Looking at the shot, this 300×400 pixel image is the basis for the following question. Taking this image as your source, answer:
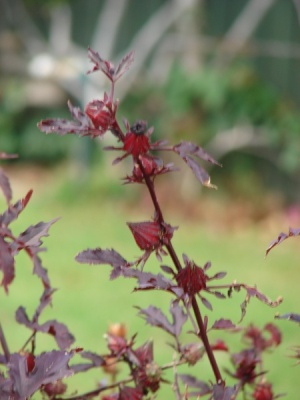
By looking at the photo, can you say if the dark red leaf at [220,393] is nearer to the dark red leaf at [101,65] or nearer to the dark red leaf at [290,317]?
the dark red leaf at [290,317]

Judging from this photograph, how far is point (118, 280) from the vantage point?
4.96 metres

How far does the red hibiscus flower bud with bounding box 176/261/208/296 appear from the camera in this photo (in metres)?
0.88

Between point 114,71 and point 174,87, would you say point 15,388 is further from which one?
point 174,87

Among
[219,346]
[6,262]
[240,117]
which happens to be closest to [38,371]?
[6,262]

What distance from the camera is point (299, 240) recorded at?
5.78 meters

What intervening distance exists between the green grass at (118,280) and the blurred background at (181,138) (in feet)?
0.05

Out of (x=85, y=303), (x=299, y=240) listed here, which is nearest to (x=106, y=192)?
(x=299, y=240)

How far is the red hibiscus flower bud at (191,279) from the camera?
88cm

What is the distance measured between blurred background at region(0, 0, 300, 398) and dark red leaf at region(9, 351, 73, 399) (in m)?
3.41

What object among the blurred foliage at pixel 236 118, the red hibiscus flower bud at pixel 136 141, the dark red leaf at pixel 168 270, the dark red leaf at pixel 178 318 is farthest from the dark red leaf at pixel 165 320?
the blurred foliage at pixel 236 118

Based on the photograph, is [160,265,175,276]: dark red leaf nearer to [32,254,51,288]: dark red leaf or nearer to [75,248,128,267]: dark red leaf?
[75,248,128,267]: dark red leaf

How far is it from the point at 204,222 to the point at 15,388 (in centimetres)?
532

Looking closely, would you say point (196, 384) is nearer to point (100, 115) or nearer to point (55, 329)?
point (55, 329)

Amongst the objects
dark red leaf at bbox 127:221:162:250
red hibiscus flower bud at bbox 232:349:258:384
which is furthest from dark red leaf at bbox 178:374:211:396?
dark red leaf at bbox 127:221:162:250
